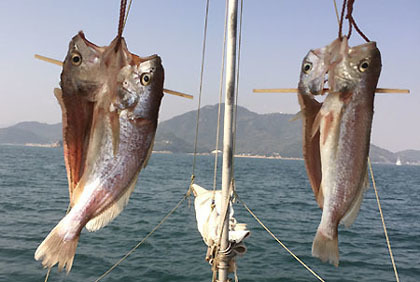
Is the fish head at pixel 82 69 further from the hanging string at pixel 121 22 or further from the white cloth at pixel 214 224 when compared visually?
the white cloth at pixel 214 224

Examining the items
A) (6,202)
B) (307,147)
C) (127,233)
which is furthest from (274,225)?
(307,147)

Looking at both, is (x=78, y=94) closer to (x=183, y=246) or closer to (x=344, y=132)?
(x=344, y=132)

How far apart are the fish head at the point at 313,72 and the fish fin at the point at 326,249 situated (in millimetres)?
852

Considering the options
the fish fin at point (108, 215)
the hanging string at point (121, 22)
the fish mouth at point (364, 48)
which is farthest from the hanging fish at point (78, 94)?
the fish mouth at point (364, 48)

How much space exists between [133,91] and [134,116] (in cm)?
14

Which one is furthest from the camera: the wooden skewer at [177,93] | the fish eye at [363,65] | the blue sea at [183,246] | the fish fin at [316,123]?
the blue sea at [183,246]

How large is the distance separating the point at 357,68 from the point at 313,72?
0.79 ft

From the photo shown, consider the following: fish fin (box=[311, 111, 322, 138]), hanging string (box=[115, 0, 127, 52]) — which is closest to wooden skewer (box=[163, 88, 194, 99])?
hanging string (box=[115, 0, 127, 52])

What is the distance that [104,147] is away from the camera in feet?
7.23

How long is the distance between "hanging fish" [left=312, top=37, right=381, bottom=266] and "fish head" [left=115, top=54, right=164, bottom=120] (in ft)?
3.22

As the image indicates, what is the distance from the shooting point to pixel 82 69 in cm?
218

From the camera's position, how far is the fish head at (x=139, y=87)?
2.19m

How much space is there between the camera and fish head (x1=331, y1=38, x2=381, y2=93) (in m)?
2.15

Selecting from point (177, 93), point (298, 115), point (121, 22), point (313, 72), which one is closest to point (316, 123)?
point (298, 115)
